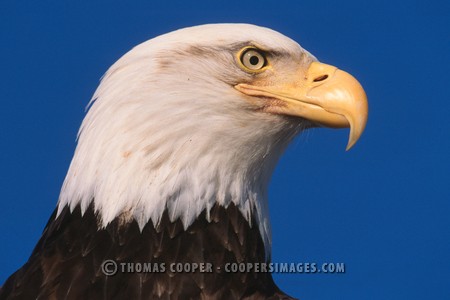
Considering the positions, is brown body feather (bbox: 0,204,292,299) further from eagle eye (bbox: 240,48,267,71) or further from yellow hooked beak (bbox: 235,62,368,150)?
eagle eye (bbox: 240,48,267,71)

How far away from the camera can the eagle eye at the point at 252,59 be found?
17.1ft

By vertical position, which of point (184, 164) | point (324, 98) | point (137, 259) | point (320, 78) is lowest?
point (137, 259)

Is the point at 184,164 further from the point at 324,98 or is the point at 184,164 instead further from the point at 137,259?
the point at 324,98

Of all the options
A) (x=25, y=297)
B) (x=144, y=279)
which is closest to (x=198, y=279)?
(x=144, y=279)

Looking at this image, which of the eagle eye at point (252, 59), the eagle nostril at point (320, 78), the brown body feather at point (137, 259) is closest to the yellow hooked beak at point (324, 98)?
the eagle nostril at point (320, 78)

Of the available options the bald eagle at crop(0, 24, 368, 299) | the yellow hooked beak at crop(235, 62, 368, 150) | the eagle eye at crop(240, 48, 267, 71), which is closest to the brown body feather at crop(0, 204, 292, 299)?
the bald eagle at crop(0, 24, 368, 299)

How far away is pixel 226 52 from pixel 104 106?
0.78 metres

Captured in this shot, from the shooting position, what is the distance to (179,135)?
496cm

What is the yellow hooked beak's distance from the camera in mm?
4977

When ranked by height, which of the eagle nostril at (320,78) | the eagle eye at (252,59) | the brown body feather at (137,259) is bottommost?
the brown body feather at (137,259)

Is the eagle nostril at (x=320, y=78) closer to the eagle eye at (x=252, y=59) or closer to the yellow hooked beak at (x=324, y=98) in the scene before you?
the yellow hooked beak at (x=324, y=98)

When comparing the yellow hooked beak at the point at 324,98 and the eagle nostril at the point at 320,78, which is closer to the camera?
the yellow hooked beak at the point at 324,98

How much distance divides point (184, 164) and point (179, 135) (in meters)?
0.17

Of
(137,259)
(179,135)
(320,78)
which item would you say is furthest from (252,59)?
(137,259)
